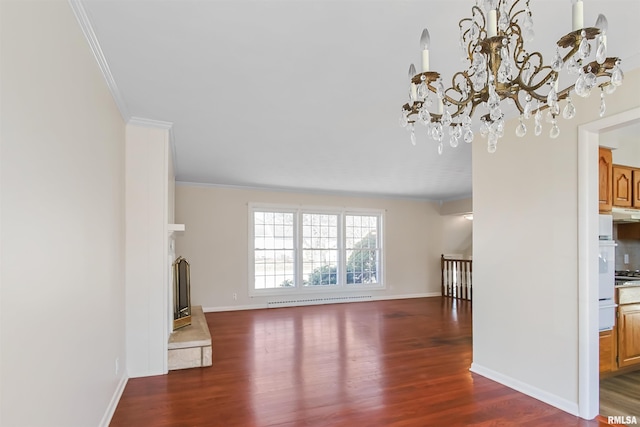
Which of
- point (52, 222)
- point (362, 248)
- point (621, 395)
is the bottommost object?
point (621, 395)

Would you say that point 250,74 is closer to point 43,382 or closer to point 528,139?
point 43,382

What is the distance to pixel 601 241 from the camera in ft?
10.6

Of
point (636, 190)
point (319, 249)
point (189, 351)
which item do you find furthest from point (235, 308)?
point (636, 190)

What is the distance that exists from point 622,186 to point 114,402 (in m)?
4.99

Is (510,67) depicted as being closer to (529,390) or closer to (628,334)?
(529,390)

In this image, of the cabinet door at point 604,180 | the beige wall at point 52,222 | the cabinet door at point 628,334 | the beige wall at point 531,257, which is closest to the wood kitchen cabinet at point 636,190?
the cabinet door at point 604,180

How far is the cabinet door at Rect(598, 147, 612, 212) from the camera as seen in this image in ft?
10.8

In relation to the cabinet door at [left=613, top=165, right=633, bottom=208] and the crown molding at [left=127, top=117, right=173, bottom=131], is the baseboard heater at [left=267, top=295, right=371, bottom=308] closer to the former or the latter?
the crown molding at [left=127, top=117, right=173, bottom=131]

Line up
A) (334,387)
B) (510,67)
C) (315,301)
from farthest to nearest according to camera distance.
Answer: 1. (315,301)
2. (334,387)
3. (510,67)

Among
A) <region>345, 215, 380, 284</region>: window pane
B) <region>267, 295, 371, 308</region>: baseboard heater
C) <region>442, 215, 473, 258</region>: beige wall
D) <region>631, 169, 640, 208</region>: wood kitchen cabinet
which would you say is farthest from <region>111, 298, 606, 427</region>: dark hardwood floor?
<region>442, 215, 473, 258</region>: beige wall

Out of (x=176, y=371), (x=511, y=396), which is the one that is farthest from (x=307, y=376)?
(x=511, y=396)

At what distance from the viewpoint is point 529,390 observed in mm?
3152

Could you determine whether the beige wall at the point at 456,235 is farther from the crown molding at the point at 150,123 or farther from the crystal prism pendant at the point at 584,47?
the crystal prism pendant at the point at 584,47

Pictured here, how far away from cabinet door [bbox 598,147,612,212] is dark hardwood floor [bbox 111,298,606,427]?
5.87 ft
